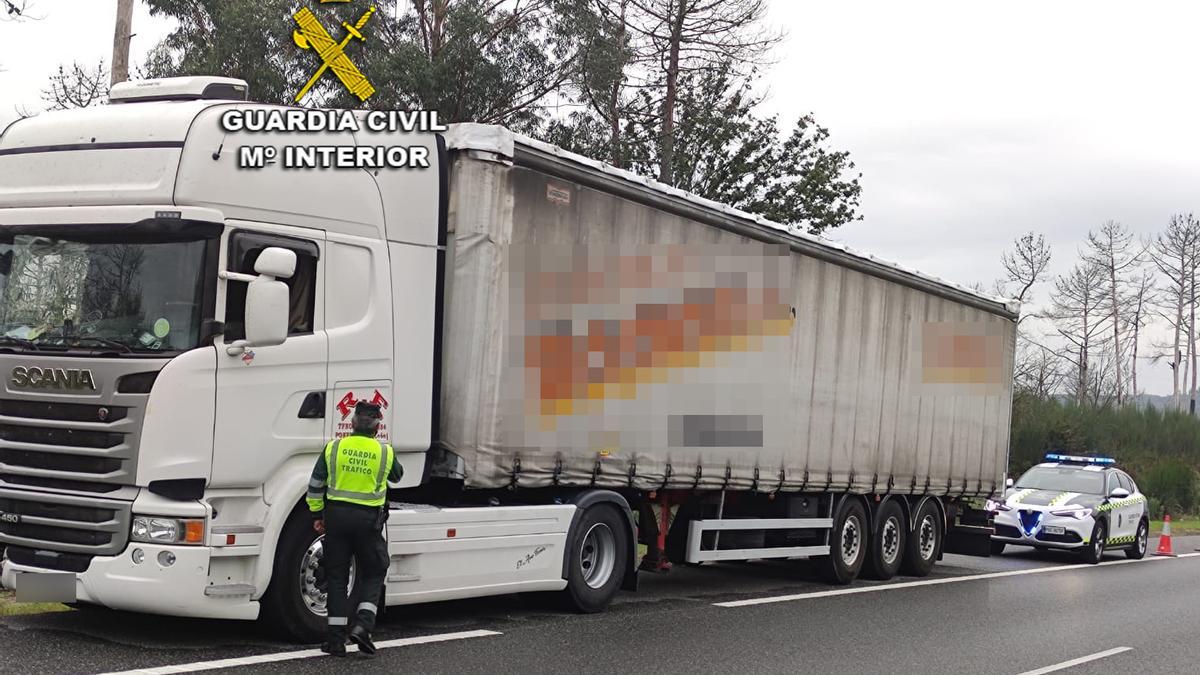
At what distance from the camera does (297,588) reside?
806 cm

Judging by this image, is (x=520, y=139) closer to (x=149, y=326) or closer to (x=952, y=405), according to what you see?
(x=149, y=326)

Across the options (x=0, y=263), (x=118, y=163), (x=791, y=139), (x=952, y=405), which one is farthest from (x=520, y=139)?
(x=791, y=139)

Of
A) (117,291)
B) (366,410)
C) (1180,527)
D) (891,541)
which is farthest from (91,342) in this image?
(1180,527)

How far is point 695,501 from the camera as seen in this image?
12.1m

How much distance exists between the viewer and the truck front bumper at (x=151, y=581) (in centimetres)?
746

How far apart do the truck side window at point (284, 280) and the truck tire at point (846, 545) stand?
24.8 feet

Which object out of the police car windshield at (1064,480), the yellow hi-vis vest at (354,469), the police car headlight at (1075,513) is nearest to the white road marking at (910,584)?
the police car headlight at (1075,513)

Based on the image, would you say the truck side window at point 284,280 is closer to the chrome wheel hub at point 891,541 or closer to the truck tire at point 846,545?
the truck tire at point 846,545

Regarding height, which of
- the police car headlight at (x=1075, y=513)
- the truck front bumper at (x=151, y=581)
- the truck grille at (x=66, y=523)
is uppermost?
the truck grille at (x=66, y=523)

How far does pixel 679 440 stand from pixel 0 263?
5605 millimetres

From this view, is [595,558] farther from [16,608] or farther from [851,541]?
[851,541]

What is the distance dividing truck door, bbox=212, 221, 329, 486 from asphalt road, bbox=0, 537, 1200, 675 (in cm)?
121

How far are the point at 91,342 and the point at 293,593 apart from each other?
1941mm

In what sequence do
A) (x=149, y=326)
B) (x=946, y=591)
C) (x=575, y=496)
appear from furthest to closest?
(x=946, y=591), (x=575, y=496), (x=149, y=326)
